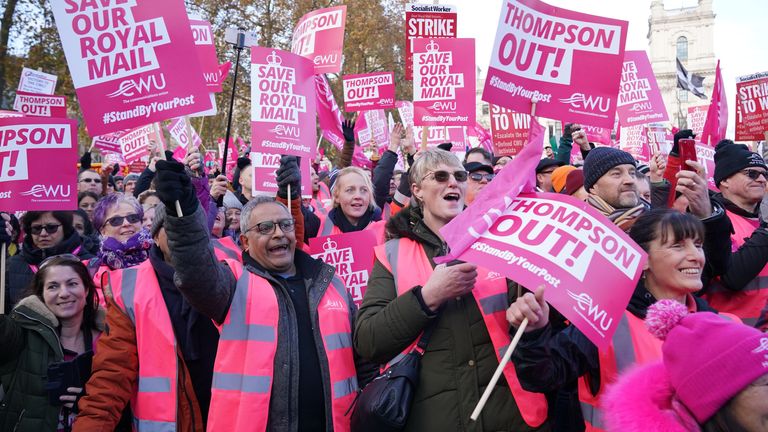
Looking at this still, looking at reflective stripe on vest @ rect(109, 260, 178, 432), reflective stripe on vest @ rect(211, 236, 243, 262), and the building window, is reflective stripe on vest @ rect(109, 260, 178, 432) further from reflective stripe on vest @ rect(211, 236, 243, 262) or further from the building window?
the building window

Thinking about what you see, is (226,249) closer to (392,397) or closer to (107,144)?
(392,397)

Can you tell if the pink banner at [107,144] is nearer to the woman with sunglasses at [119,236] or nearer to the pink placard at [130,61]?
the woman with sunglasses at [119,236]

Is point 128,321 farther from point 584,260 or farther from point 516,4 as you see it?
point 516,4

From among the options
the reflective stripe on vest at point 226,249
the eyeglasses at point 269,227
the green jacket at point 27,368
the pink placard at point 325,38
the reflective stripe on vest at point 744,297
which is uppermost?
the pink placard at point 325,38

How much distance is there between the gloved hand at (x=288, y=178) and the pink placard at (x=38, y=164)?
1.39 meters

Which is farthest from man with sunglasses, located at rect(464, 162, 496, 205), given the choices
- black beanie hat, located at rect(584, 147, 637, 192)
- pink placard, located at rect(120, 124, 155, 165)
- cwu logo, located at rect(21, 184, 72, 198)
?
pink placard, located at rect(120, 124, 155, 165)

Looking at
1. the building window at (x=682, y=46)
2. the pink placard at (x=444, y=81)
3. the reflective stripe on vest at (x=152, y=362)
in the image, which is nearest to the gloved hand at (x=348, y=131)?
the pink placard at (x=444, y=81)

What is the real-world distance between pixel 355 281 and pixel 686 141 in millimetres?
2347

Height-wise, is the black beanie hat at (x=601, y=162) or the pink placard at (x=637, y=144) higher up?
the pink placard at (x=637, y=144)

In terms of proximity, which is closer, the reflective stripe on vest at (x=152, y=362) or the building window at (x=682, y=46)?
the reflective stripe on vest at (x=152, y=362)

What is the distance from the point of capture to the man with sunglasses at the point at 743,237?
142 inches

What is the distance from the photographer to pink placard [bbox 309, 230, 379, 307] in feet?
15.5

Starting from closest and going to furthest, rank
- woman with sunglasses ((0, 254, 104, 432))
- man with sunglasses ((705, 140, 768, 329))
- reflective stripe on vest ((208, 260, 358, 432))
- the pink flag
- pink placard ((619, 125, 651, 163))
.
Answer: reflective stripe on vest ((208, 260, 358, 432)), woman with sunglasses ((0, 254, 104, 432)), man with sunglasses ((705, 140, 768, 329)), the pink flag, pink placard ((619, 125, 651, 163))

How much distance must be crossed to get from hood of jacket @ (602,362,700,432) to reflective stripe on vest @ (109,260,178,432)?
204 cm
